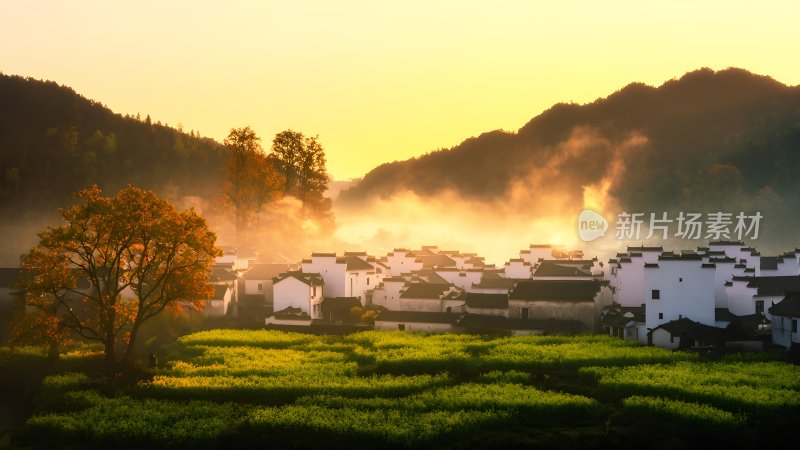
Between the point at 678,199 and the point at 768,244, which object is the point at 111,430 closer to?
the point at 768,244

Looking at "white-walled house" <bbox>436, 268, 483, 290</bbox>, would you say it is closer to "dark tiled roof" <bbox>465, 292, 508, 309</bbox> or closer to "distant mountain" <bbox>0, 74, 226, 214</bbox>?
"dark tiled roof" <bbox>465, 292, 508, 309</bbox>

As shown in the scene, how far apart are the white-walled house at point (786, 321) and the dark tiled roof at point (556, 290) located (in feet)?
44.8

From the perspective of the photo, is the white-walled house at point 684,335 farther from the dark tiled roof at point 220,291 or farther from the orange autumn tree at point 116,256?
the dark tiled roof at point 220,291

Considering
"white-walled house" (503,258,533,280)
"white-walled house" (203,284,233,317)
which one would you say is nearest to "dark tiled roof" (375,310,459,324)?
"white-walled house" (203,284,233,317)

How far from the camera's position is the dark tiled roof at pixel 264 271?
76.9 metres

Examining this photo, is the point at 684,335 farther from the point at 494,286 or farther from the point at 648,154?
the point at 648,154

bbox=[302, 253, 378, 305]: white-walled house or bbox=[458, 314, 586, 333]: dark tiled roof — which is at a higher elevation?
bbox=[302, 253, 378, 305]: white-walled house

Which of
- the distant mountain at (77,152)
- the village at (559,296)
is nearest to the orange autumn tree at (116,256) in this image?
the village at (559,296)

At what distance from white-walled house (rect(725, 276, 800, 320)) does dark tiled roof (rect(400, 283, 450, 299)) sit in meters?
21.8

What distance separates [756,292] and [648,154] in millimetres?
98387

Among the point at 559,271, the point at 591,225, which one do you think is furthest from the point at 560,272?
the point at 591,225

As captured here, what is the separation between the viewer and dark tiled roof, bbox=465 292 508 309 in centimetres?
6471

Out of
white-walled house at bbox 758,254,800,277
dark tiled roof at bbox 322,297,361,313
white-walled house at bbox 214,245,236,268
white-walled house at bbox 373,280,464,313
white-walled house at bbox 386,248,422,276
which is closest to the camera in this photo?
white-walled house at bbox 758,254,800,277

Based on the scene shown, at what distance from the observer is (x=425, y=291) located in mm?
68062
